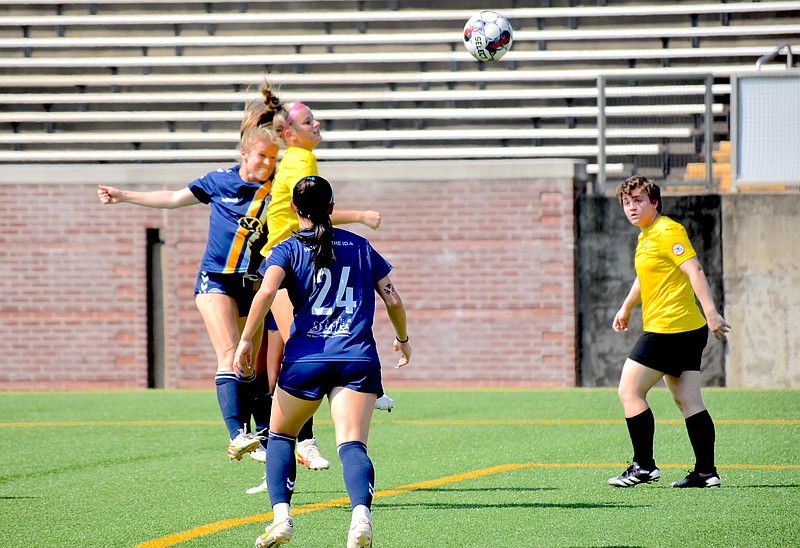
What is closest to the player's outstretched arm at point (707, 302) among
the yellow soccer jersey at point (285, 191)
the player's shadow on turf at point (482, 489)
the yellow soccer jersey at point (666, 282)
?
the yellow soccer jersey at point (666, 282)

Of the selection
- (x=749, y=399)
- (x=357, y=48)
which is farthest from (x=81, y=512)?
(x=357, y=48)

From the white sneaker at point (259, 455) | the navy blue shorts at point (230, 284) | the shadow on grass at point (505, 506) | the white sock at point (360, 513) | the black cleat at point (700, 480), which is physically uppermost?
the navy blue shorts at point (230, 284)

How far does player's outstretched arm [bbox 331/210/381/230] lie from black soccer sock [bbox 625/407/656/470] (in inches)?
72.5

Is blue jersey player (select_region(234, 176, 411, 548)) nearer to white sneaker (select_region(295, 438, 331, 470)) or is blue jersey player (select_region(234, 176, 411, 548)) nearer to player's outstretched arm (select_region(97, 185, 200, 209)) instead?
white sneaker (select_region(295, 438, 331, 470))

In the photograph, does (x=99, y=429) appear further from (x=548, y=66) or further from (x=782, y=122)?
(x=548, y=66)

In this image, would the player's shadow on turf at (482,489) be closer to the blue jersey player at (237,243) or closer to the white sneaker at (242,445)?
the white sneaker at (242,445)

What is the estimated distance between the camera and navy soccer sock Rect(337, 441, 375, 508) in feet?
16.3

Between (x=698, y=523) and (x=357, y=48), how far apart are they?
49.0 ft

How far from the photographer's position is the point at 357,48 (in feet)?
65.4

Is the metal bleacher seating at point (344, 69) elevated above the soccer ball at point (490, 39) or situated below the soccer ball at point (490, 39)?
above

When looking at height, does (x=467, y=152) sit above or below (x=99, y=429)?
above

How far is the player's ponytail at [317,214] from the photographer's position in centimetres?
520

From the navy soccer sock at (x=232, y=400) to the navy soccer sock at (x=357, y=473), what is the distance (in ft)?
6.80

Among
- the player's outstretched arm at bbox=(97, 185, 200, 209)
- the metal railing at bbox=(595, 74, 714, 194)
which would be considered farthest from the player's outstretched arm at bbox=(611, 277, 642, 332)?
the metal railing at bbox=(595, 74, 714, 194)
